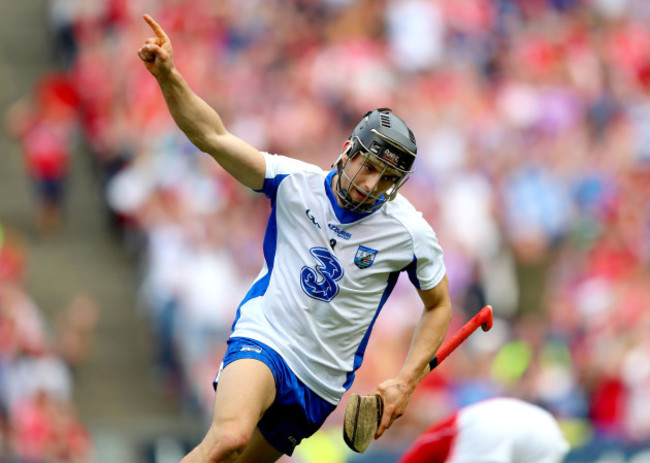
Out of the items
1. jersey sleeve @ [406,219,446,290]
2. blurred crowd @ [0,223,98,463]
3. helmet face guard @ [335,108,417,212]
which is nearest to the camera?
helmet face guard @ [335,108,417,212]

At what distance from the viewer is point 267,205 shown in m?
13.7

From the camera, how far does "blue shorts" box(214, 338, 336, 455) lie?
6348 mm

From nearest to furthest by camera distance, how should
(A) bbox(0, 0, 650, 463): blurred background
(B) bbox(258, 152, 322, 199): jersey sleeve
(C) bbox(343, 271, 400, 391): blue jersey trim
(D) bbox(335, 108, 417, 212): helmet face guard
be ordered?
(D) bbox(335, 108, 417, 212): helmet face guard, (B) bbox(258, 152, 322, 199): jersey sleeve, (C) bbox(343, 271, 400, 391): blue jersey trim, (A) bbox(0, 0, 650, 463): blurred background

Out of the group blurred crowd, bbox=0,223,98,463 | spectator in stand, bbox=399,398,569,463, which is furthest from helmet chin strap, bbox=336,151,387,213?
blurred crowd, bbox=0,223,98,463

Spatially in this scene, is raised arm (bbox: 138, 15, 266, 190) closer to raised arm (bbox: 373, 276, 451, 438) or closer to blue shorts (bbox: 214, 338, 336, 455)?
blue shorts (bbox: 214, 338, 336, 455)

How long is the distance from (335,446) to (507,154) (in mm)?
5753

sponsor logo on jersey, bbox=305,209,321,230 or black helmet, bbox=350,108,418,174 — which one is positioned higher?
black helmet, bbox=350,108,418,174


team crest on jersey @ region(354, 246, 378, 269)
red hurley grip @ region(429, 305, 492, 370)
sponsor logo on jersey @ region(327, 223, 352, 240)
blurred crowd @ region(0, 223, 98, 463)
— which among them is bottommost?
blurred crowd @ region(0, 223, 98, 463)

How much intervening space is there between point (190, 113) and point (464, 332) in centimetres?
186

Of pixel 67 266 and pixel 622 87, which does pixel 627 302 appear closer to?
pixel 622 87

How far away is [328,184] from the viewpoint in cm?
662

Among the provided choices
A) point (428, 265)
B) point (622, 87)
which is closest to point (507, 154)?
point (622, 87)

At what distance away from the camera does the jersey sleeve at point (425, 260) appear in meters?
6.60

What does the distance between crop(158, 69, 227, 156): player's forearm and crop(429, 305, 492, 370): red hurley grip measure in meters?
1.64
